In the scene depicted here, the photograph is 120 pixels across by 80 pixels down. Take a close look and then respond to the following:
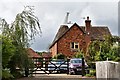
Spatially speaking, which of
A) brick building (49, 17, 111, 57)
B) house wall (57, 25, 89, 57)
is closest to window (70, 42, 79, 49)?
brick building (49, 17, 111, 57)

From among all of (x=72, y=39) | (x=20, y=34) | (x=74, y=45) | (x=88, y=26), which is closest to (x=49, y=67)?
(x=20, y=34)

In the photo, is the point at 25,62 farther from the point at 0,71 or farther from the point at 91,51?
the point at 91,51

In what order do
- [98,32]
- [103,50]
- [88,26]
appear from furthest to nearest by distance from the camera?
1. [98,32]
2. [88,26]
3. [103,50]

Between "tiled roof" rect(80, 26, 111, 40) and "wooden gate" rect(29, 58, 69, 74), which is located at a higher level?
"tiled roof" rect(80, 26, 111, 40)

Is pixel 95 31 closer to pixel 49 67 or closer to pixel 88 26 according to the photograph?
pixel 88 26

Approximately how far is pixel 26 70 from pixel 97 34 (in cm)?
2999

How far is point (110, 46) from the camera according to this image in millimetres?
35406

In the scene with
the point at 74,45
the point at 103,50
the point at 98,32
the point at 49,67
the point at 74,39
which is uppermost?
the point at 98,32

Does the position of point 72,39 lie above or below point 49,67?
above

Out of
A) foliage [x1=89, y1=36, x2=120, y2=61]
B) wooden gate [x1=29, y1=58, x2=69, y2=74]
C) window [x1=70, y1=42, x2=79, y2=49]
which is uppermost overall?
window [x1=70, y1=42, x2=79, y2=49]

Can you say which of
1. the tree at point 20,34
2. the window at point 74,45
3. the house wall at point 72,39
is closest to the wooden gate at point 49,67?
the tree at point 20,34

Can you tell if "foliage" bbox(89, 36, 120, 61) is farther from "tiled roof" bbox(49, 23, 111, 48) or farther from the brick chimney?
"tiled roof" bbox(49, 23, 111, 48)

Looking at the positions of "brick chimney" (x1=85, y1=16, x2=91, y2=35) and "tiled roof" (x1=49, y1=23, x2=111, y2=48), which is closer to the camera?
"brick chimney" (x1=85, y1=16, x2=91, y2=35)

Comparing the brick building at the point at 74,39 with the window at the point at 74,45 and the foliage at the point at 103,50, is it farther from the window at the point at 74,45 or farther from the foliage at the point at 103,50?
the foliage at the point at 103,50
